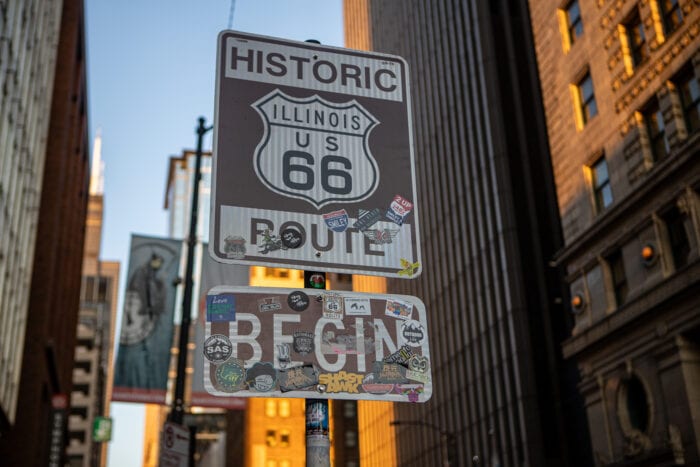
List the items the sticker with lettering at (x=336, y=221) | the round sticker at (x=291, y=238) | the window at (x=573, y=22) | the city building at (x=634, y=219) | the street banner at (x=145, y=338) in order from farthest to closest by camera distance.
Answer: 1. the window at (x=573, y=22)
2. the city building at (x=634, y=219)
3. the street banner at (x=145, y=338)
4. the sticker with lettering at (x=336, y=221)
5. the round sticker at (x=291, y=238)

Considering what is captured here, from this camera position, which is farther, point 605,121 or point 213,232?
point 605,121

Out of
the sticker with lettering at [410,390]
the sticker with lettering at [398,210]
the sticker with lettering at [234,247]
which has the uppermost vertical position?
the sticker with lettering at [398,210]

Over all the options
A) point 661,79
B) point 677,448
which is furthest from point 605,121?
point 677,448

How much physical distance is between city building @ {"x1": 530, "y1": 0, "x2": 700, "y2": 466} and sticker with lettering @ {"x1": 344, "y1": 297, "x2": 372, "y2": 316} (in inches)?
883

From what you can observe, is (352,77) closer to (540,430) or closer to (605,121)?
(605,121)

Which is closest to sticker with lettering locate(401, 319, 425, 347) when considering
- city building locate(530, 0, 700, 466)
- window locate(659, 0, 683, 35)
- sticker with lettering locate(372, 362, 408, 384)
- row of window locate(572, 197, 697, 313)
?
sticker with lettering locate(372, 362, 408, 384)

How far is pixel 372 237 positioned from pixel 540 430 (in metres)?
50.0

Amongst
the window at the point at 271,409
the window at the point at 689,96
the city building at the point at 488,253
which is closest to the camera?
the window at the point at 689,96

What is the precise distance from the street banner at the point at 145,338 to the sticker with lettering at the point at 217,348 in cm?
1500

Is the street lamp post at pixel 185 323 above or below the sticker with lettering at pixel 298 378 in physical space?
above

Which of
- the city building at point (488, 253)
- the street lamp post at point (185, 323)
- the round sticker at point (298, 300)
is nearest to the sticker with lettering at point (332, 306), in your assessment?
the round sticker at point (298, 300)

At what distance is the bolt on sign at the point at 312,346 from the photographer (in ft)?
17.6

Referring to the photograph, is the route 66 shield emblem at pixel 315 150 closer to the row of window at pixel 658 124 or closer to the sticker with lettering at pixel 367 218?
the sticker with lettering at pixel 367 218

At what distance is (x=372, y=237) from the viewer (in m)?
6.02
